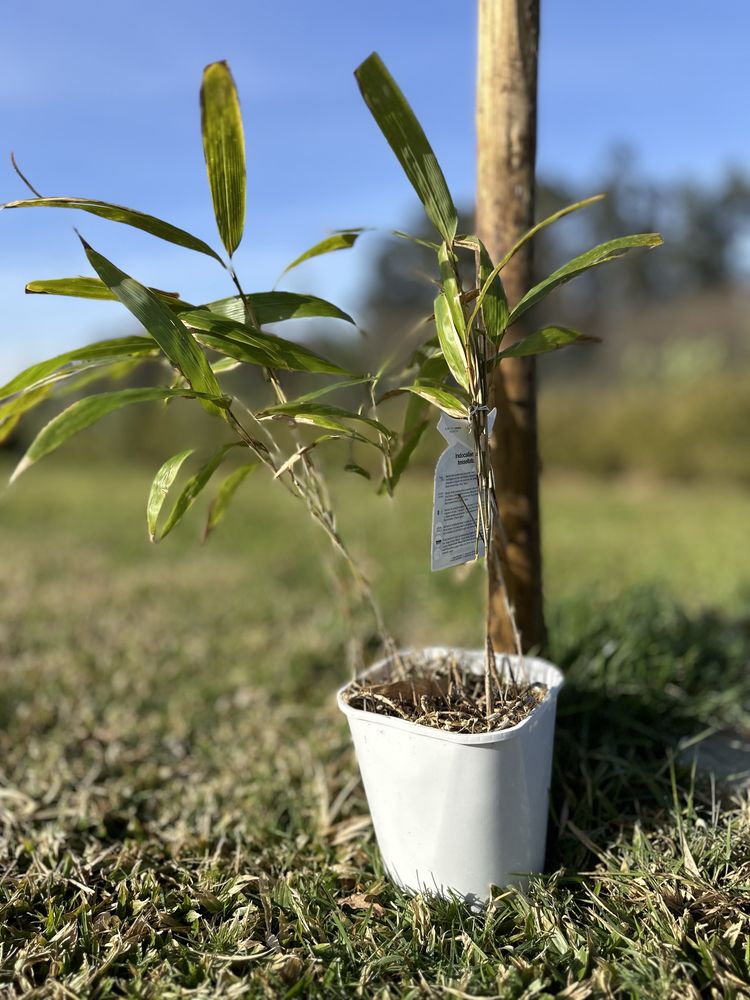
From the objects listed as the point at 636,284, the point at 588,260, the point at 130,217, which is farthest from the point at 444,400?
the point at 636,284

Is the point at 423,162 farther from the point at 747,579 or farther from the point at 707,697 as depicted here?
the point at 747,579

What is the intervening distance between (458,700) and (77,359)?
835mm

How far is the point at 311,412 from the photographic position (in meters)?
1.18

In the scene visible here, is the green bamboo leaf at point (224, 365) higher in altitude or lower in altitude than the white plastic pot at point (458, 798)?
higher

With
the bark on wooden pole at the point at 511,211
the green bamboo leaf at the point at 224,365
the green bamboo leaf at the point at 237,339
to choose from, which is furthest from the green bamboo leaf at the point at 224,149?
the bark on wooden pole at the point at 511,211

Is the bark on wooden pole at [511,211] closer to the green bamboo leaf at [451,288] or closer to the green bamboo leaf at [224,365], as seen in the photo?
the green bamboo leaf at [451,288]

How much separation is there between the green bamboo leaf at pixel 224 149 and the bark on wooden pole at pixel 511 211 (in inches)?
24.0

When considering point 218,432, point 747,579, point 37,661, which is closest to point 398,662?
point 37,661

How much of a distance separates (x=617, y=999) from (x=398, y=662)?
0.60 metres

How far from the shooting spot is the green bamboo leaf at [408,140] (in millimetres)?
1089

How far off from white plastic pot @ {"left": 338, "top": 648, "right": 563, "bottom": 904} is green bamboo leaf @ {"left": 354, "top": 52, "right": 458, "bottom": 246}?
29.3 inches

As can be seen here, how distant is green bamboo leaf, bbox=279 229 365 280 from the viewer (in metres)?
1.32

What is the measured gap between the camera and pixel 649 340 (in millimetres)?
13633

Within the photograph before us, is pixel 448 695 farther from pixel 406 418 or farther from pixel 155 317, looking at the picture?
pixel 155 317
